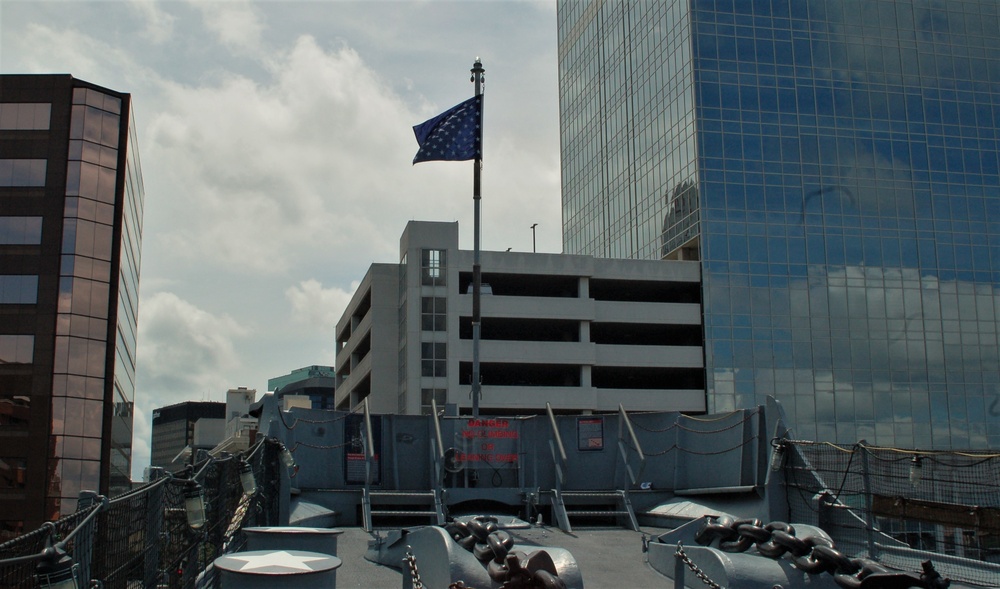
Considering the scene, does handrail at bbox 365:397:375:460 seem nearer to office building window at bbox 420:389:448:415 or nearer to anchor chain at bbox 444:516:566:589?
anchor chain at bbox 444:516:566:589

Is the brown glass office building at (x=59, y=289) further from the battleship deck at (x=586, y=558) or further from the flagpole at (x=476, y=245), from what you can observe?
the battleship deck at (x=586, y=558)

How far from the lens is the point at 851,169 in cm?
7419

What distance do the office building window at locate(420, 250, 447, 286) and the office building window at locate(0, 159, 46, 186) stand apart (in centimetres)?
2597

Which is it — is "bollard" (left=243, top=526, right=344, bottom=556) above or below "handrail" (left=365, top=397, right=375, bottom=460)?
below

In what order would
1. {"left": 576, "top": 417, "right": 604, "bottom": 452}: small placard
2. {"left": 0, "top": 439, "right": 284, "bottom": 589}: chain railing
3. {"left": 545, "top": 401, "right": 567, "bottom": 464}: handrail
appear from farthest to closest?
{"left": 576, "top": 417, "right": 604, "bottom": 452}: small placard < {"left": 545, "top": 401, "right": 567, "bottom": 464}: handrail < {"left": 0, "top": 439, "right": 284, "bottom": 589}: chain railing

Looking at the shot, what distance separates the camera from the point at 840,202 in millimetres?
73438

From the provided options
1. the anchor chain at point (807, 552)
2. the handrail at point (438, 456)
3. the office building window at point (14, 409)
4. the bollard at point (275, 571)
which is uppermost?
the office building window at point (14, 409)

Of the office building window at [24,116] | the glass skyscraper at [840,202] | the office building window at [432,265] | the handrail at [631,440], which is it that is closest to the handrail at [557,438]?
the handrail at [631,440]

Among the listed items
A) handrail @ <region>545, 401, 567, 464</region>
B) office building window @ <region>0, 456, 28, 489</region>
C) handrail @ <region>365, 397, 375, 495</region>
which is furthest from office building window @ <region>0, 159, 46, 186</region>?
handrail @ <region>545, 401, 567, 464</region>

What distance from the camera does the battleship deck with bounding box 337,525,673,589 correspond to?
12.8 m

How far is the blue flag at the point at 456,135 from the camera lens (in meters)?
28.9

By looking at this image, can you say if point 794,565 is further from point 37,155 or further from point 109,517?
point 37,155

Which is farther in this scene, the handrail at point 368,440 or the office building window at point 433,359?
the office building window at point 433,359

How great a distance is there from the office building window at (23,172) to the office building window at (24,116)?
241cm
